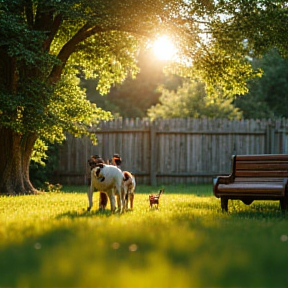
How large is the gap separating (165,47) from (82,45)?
8.77ft

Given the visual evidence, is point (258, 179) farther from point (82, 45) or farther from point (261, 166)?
point (82, 45)

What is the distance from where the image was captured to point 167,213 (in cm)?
1072

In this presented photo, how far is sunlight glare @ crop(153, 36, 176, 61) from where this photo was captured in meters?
17.5

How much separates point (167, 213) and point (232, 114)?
23600 millimetres

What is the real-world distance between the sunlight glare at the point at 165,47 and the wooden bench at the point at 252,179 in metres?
5.71

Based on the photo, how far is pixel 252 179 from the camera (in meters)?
12.7

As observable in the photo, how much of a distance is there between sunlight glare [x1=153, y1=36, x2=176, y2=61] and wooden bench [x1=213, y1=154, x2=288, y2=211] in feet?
18.7

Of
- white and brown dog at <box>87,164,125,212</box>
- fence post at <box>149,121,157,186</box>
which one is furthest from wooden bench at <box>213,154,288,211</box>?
fence post at <box>149,121,157,186</box>

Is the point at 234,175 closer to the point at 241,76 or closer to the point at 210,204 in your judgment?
the point at 210,204

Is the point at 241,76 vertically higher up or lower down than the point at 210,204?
higher up

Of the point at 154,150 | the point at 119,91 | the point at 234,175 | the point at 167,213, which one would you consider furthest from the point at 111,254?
the point at 119,91

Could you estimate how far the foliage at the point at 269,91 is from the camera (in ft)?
133

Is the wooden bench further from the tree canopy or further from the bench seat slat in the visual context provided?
the tree canopy

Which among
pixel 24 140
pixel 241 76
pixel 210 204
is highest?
pixel 241 76
